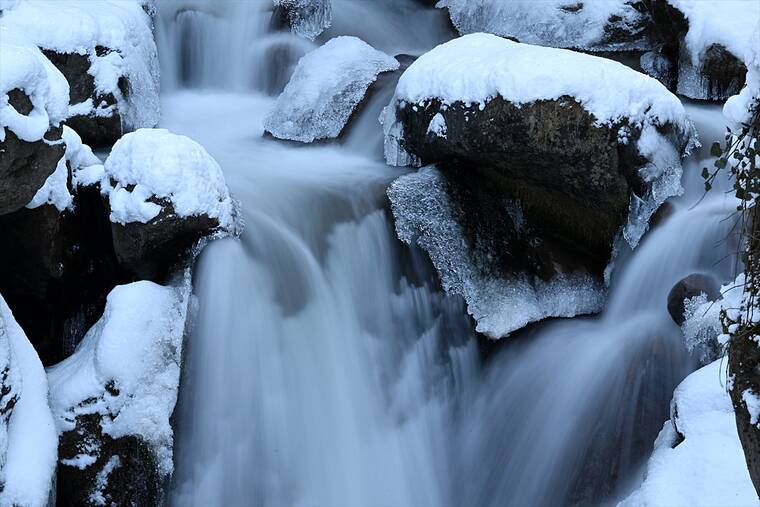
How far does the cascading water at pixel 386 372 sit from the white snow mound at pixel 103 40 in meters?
1.14

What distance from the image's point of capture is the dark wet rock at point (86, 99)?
226 inches

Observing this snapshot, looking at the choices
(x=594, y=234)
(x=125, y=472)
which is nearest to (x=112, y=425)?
(x=125, y=472)

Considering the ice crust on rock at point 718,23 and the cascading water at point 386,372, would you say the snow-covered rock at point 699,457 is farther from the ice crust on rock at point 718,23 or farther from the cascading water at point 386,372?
the ice crust on rock at point 718,23

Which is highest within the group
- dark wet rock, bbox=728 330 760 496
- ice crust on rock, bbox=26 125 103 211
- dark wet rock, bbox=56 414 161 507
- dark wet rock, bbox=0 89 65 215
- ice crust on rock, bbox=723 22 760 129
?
ice crust on rock, bbox=723 22 760 129

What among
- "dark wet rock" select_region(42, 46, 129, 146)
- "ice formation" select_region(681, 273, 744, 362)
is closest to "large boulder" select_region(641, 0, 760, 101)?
"ice formation" select_region(681, 273, 744, 362)

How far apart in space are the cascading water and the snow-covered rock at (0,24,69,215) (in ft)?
3.81

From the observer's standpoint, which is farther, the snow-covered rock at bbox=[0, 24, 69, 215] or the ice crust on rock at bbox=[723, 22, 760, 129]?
the snow-covered rock at bbox=[0, 24, 69, 215]

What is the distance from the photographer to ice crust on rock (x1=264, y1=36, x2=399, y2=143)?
21.2 ft

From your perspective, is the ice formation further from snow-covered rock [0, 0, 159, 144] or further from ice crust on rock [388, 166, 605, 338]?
snow-covered rock [0, 0, 159, 144]

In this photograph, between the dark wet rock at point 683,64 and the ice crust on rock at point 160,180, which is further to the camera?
the dark wet rock at point 683,64

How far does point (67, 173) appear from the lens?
4594 millimetres

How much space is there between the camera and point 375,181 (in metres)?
5.53

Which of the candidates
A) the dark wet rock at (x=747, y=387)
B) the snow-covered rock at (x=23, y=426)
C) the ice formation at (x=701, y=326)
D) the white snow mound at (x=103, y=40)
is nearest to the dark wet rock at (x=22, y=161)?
the snow-covered rock at (x=23, y=426)

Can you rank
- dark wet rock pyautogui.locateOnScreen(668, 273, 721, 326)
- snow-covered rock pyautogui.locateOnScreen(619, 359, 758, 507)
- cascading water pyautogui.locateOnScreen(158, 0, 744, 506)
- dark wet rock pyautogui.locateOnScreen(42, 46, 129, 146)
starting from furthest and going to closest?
dark wet rock pyautogui.locateOnScreen(42, 46, 129, 146)
dark wet rock pyautogui.locateOnScreen(668, 273, 721, 326)
cascading water pyautogui.locateOnScreen(158, 0, 744, 506)
snow-covered rock pyautogui.locateOnScreen(619, 359, 758, 507)
